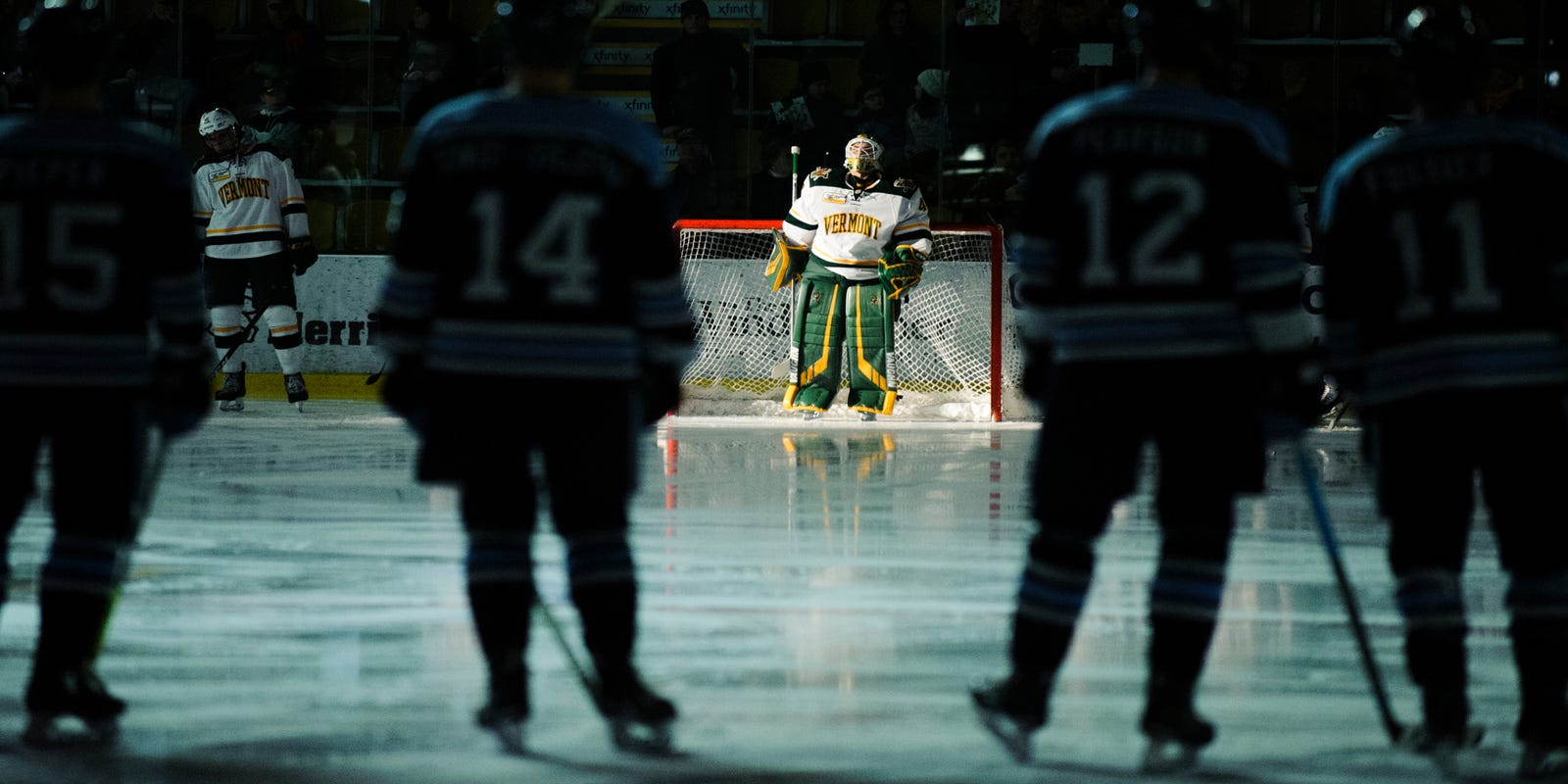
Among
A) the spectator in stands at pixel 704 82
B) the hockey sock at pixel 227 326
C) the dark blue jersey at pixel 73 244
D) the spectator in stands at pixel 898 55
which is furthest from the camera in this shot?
the spectator in stands at pixel 704 82

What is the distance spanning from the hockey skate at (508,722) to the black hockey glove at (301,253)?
762 centimetres

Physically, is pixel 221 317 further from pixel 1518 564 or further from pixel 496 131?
pixel 1518 564

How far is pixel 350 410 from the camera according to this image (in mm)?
10555

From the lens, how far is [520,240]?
290cm

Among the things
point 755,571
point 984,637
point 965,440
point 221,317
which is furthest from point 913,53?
point 984,637

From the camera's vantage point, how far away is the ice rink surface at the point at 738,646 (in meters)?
2.94

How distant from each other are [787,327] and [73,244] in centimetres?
850

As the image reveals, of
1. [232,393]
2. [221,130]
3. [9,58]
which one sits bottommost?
[232,393]

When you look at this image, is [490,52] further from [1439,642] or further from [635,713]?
[1439,642]

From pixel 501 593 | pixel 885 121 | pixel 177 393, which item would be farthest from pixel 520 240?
pixel 885 121

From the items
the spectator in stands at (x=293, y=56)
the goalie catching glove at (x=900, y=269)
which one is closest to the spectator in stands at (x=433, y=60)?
the spectator in stands at (x=293, y=56)

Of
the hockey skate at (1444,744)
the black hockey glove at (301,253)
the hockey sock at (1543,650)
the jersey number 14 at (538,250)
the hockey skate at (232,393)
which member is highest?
the jersey number 14 at (538,250)

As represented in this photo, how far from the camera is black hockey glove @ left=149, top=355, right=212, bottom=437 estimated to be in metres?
3.06

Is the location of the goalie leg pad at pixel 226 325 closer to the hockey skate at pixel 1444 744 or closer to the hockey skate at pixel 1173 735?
the hockey skate at pixel 1173 735
